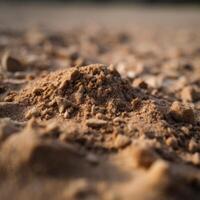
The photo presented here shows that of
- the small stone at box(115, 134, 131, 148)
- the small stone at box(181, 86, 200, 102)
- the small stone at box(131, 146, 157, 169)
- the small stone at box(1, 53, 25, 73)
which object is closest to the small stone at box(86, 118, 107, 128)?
the small stone at box(115, 134, 131, 148)

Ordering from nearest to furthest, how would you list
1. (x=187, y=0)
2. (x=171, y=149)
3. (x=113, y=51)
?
(x=171, y=149) → (x=113, y=51) → (x=187, y=0)

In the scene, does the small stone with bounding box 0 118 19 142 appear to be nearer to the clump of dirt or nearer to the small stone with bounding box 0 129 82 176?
the small stone with bounding box 0 129 82 176

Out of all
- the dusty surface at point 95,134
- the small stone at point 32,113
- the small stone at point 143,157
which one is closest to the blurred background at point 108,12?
the dusty surface at point 95,134

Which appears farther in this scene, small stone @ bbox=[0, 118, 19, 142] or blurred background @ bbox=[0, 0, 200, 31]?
blurred background @ bbox=[0, 0, 200, 31]

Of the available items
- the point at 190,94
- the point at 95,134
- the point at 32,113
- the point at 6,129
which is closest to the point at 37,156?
the point at 6,129

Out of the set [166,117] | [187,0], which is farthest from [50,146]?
[187,0]

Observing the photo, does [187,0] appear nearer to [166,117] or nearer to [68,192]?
[166,117]
